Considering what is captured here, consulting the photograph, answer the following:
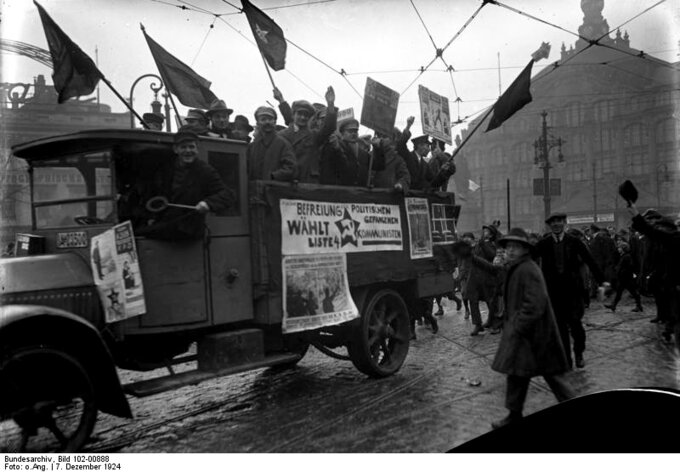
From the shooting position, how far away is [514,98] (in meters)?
4.11

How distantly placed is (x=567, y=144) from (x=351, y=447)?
483 centimetres

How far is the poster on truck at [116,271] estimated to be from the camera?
3.21 meters

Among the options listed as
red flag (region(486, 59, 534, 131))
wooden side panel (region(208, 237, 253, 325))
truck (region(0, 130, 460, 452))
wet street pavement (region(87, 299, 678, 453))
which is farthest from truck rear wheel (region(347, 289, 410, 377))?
red flag (region(486, 59, 534, 131))

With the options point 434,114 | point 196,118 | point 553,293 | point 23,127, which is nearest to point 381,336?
point 553,293

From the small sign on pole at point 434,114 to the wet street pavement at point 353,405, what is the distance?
2.53 m

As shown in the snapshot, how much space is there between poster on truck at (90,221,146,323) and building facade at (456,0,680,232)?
3046 mm

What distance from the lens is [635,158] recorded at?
4.27 meters

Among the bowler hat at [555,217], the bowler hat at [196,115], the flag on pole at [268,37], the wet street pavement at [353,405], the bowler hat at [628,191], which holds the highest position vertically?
the flag on pole at [268,37]

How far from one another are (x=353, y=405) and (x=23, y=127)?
3150mm

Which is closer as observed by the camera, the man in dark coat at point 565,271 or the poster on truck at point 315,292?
the poster on truck at point 315,292

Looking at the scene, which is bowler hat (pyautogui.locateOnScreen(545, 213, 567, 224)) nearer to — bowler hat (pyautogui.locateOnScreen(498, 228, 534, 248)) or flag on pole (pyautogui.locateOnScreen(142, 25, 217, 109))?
bowler hat (pyautogui.locateOnScreen(498, 228, 534, 248))

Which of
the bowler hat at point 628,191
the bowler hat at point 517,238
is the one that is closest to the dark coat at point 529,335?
the bowler hat at point 517,238

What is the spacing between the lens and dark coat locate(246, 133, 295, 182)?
14.8 ft

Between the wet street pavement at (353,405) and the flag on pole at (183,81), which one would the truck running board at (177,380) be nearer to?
the wet street pavement at (353,405)
